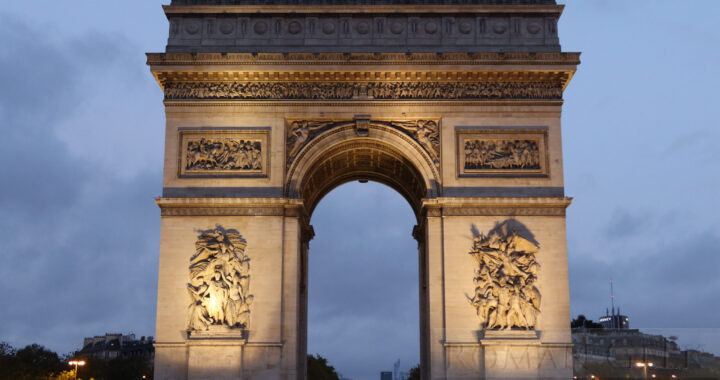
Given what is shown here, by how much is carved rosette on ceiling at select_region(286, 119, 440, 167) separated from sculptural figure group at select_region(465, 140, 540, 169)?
3.85 ft

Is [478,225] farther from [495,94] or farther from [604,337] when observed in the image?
[604,337]

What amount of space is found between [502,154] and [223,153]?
9424 millimetres

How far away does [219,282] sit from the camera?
28.8m

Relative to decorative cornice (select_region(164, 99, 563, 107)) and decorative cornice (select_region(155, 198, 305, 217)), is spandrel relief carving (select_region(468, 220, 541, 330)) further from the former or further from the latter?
decorative cornice (select_region(155, 198, 305, 217))

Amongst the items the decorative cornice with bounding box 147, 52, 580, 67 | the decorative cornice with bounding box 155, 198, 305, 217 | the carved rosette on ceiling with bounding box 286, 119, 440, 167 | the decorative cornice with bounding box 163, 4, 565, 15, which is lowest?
the decorative cornice with bounding box 155, 198, 305, 217

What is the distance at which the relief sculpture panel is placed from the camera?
98.2ft

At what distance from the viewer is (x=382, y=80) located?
100ft

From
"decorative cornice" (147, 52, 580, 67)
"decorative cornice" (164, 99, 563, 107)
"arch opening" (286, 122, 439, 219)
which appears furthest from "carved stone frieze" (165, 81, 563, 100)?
"arch opening" (286, 122, 439, 219)

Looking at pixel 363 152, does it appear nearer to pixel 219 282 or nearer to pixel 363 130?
pixel 363 130

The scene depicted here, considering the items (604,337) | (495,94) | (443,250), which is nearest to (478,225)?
(443,250)

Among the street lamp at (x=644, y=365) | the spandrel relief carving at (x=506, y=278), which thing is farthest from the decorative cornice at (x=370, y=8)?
the street lamp at (x=644, y=365)

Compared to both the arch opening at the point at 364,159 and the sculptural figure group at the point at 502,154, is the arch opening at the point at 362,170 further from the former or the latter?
the sculptural figure group at the point at 502,154

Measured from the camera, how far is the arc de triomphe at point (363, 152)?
93.2 feet

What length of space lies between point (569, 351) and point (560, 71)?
933cm
